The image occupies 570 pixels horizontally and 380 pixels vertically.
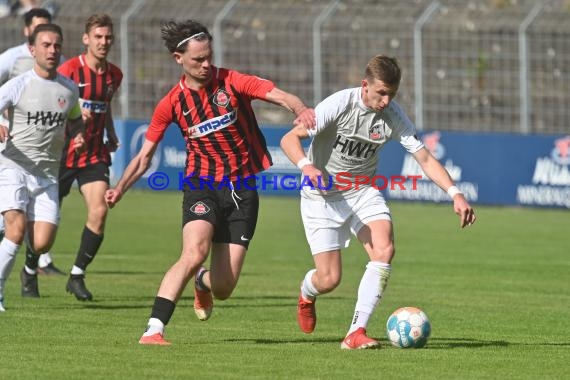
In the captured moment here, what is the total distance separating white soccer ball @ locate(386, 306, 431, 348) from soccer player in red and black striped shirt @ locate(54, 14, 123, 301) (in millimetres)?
4303

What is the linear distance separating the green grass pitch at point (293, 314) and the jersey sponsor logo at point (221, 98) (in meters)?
1.71

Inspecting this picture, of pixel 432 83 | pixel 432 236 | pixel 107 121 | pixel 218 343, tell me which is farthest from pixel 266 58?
pixel 218 343

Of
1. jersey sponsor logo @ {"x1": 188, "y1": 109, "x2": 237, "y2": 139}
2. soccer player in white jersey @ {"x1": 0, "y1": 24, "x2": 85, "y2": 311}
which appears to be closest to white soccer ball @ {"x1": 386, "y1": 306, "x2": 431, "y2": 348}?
jersey sponsor logo @ {"x1": 188, "y1": 109, "x2": 237, "y2": 139}

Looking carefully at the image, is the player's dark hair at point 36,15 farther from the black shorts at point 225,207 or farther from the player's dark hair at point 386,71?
the player's dark hair at point 386,71

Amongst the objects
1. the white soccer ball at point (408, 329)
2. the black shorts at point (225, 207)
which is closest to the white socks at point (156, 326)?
the black shorts at point (225, 207)

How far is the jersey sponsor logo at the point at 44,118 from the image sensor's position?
11.5 metres

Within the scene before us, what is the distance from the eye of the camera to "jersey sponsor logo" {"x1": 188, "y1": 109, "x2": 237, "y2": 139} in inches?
375

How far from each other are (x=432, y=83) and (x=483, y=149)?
99.8 inches

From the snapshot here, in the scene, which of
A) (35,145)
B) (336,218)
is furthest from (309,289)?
(35,145)

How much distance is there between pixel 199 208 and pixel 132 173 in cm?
53

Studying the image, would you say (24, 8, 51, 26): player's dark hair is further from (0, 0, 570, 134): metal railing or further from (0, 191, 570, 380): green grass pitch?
(0, 0, 570, 134): metal railing

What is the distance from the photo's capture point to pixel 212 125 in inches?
375

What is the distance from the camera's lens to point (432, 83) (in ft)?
89.2

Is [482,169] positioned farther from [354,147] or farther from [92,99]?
[354,147]
